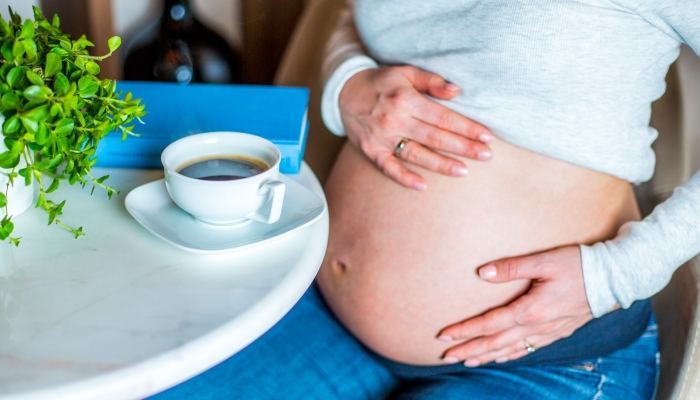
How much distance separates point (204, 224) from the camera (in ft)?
1.93

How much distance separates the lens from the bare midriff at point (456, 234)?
0.77 meters

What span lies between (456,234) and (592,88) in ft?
0.87

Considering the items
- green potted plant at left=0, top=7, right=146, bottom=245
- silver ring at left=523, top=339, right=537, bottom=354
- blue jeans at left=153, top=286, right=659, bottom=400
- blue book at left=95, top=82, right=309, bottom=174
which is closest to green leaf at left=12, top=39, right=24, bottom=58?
green potted plant at left=0, top=7, right=146, bottom=245

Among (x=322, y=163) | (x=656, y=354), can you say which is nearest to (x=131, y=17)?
(x=322, y=163)

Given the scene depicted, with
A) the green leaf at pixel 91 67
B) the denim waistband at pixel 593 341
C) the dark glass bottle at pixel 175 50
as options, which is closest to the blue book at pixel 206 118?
the green leaf at pixel 91 67

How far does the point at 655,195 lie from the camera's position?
37.6 inches

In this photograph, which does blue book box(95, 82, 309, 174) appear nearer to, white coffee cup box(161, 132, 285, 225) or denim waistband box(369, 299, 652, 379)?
white coffee cup box(161, 132, 285, 225)

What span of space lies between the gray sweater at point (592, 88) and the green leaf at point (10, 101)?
548mm

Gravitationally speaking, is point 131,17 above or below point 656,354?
below

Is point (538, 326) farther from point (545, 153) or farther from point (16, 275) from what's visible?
point (16, 275)

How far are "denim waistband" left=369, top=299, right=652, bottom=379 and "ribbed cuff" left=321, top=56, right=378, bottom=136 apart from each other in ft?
1.43

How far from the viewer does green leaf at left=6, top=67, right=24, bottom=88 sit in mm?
448

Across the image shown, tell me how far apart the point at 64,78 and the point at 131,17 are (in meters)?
1.31

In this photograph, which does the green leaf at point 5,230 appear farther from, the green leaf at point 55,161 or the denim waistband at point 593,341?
the denim waistband at point 593,341
